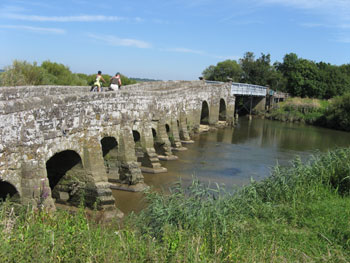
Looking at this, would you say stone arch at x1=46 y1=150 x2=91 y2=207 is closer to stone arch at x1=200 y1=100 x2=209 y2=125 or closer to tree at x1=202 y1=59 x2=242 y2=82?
stone arch at x1=200 y1=100 x2=209 y2=125

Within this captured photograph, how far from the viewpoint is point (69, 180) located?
11648 mm

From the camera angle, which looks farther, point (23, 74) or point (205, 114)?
point (205, 114)

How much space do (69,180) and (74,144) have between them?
1.16 m

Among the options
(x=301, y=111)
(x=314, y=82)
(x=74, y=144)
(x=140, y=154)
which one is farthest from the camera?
(x=314, y=82)

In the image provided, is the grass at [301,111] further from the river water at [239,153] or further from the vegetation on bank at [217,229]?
the vegetation on bank at [217,229]

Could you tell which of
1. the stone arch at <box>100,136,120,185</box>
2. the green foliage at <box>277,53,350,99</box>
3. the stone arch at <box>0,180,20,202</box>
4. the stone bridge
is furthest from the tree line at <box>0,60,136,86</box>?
the green foliage at <box>277,53,350,99</box>

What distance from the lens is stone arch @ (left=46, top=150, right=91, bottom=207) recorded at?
11.6 meters

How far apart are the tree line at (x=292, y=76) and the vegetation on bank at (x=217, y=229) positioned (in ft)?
141

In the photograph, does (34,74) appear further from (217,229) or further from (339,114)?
(339,114)

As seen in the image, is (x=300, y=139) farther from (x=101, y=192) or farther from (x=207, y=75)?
(x=207, y=75)

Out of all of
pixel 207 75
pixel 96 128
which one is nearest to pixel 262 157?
pixel 96 128

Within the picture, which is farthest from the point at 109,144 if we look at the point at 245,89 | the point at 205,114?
the point at 245,89

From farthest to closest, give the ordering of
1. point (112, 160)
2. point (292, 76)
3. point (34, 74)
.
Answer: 1. point (292, 76)
2. point (34, 74)
3. point (112, 160)

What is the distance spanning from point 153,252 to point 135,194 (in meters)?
8.80
